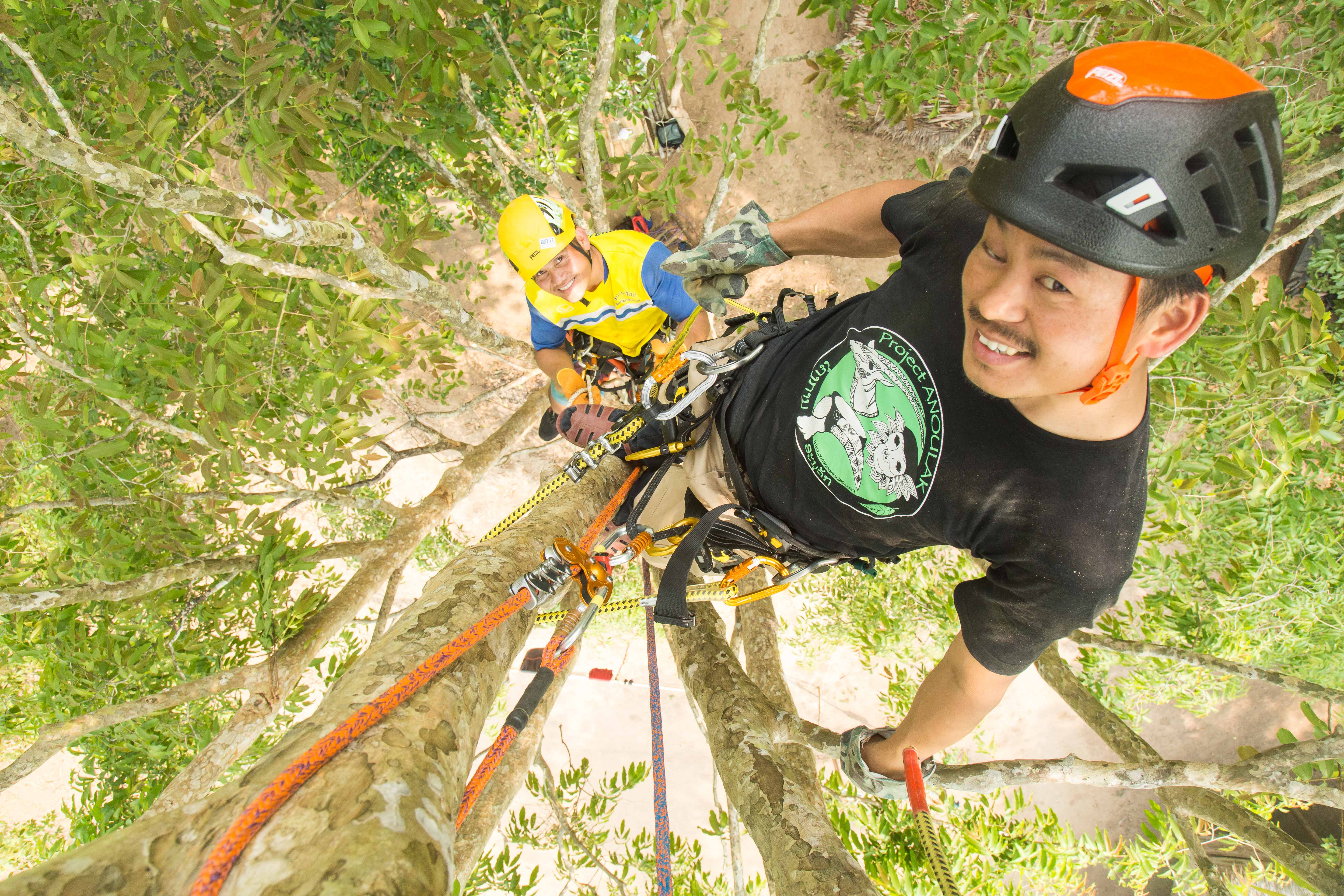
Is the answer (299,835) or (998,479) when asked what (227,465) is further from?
(998,479)

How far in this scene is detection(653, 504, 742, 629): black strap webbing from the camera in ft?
6.14

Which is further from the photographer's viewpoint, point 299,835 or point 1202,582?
point 1202,582

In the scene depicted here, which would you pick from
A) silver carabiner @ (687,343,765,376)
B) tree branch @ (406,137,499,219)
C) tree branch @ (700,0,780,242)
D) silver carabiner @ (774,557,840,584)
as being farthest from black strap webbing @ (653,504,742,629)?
tree branch @ (406,137,499,219)

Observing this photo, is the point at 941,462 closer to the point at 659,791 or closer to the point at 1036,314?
the point at 1036,314

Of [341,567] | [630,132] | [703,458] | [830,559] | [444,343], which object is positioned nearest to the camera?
[830,559]

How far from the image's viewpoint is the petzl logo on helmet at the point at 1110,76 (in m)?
1.16

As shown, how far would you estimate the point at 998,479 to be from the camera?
1.42m

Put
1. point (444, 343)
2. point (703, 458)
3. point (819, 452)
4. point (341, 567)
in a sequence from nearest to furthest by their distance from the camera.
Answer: point (819, 452), point (703, 458), point (444, 343), point (341, 567)

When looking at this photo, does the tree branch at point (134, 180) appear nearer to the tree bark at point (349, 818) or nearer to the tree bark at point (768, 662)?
the tree bark at point (349, 818)

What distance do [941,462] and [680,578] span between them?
2.64ft

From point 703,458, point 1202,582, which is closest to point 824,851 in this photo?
point 703,458

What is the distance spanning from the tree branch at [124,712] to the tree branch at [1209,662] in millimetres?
3852

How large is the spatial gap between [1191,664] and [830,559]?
10.6 ft

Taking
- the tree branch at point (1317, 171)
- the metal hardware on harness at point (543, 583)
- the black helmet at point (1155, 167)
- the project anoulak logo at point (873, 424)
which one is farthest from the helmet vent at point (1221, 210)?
the tree branch at point (1317, 171)
